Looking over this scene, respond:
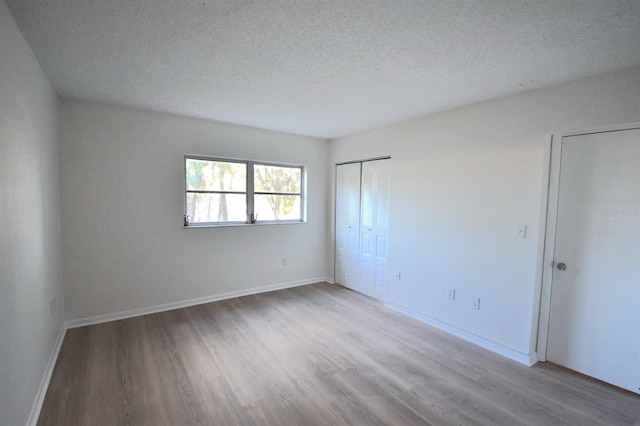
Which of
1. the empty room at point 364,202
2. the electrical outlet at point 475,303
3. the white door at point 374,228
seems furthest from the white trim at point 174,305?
the electrical outlet at point 475,303

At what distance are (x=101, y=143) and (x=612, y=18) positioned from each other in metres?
4.31

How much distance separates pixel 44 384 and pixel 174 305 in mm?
1621

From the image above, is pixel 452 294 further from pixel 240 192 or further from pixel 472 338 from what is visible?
pixel 240 192

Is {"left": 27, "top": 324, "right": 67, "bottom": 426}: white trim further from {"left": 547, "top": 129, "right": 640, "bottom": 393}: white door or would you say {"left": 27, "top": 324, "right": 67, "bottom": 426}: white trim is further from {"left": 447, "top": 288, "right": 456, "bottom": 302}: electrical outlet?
{"left": 547, "top": 129, "right": 640, "bottom": 393}: white door

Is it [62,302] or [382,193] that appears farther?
[382,193]

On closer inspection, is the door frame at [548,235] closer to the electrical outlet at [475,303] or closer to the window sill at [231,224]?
the electrical outlet at [475,303]

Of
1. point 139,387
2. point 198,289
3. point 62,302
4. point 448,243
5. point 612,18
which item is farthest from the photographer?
point 198,289

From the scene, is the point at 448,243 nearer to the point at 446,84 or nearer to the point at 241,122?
the point at 446,84

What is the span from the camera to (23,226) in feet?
5.96

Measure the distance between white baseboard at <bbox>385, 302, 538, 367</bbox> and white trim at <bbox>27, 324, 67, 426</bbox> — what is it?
346 cm

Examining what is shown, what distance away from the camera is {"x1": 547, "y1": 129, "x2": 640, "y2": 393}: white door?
2.23 metres

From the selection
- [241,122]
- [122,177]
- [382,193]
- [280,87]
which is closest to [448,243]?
[382,193]

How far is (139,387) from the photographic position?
222 cm

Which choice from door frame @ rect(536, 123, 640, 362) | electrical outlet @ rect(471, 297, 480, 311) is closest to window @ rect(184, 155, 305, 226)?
electrical outlet @ rect(471, 297, 480, 311)
